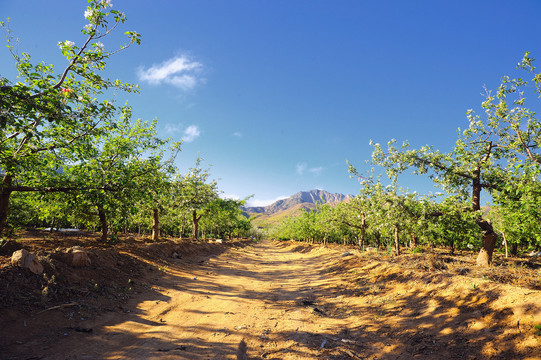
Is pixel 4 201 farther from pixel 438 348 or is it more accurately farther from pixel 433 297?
pixel 433 297

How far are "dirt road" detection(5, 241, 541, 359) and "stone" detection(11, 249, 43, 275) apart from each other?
2.69 metres

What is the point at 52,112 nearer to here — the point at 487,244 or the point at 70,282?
the point at 70,282

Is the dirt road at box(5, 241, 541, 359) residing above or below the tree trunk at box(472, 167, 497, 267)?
below

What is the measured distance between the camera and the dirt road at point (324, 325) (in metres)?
5.12

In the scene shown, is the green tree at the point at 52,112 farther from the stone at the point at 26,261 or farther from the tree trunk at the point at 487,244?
the tree trunk at the point at 487,244

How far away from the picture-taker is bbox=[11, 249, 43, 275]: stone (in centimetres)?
687

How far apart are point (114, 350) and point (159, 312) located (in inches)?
106

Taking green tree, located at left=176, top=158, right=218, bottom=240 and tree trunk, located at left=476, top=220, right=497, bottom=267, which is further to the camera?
green tree, located at left=176, top=158, right=218, bottom=240

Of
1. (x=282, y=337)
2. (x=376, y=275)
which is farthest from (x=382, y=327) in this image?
(x=376, y=275)

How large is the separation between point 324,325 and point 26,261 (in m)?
9.58

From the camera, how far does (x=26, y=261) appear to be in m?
7.01

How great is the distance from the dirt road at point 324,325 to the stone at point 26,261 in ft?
8.81

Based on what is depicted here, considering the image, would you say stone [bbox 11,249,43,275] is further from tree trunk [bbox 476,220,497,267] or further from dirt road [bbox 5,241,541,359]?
tree trunk [bbox 476,220,497,267]

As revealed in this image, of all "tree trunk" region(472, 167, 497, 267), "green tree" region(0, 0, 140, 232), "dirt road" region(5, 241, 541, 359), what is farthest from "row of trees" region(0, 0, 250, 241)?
"tree trunk" region(472, 167, 497, 267)
